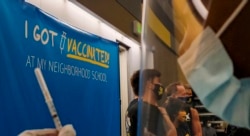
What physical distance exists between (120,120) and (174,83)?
9.33 ft

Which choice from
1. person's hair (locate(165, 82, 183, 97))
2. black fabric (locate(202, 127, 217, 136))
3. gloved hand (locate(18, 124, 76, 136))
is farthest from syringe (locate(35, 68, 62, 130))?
person's hair (locate(165, 82, 183, 97))

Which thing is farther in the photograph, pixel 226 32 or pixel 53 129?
pixel 53 129

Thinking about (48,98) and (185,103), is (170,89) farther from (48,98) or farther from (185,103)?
(48,98)

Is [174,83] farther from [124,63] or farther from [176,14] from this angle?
[124,63]

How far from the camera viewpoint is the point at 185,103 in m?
1.28

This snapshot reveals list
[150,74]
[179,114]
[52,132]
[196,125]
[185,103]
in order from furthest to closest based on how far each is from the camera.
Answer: [52,132]
[196,125]
[185,103]
[179,114]
[150,74]

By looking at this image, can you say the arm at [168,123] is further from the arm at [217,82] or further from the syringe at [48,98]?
the syringe at [48,98]

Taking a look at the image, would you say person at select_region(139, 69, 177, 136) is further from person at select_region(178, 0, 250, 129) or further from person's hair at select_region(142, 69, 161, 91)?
person at select_region(178, 0, 250, 129)

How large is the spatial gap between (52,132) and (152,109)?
178cm

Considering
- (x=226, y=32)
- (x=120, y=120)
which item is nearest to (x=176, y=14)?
(x=226, y=32)

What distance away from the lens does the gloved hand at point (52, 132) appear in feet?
8.03

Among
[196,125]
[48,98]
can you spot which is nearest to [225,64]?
[196,125]

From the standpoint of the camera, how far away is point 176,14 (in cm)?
95

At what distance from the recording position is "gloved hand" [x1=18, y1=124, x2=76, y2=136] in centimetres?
245
